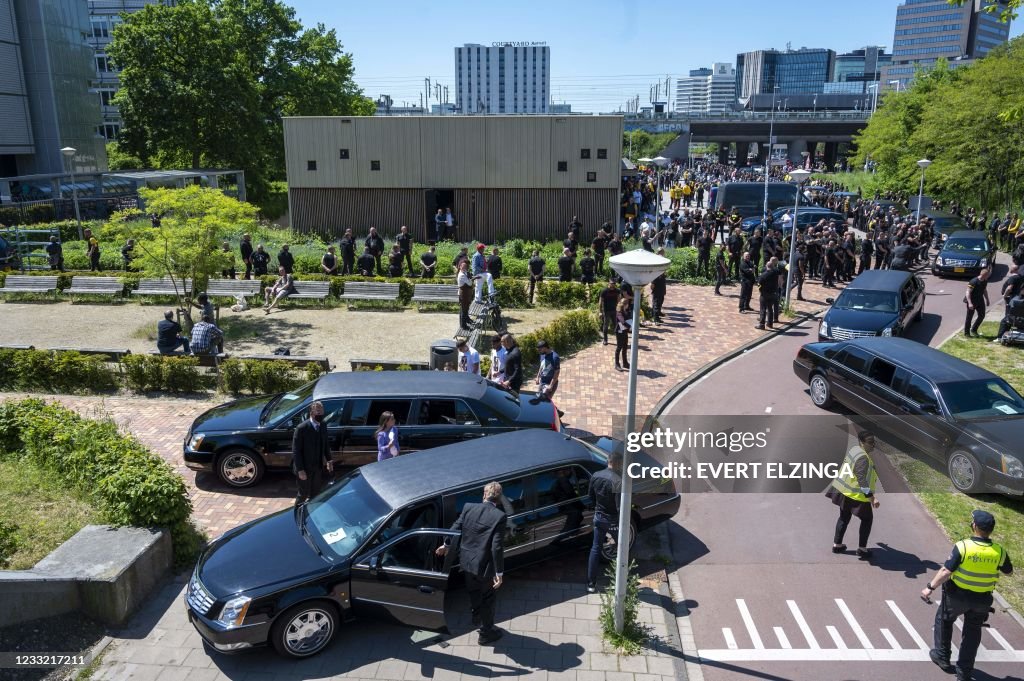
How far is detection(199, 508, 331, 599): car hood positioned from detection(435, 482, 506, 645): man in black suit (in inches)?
49.7

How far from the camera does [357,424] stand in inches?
383

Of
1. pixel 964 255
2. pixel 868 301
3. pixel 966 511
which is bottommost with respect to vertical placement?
pixel 966 511

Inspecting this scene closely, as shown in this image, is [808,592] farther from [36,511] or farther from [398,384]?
[36,511]

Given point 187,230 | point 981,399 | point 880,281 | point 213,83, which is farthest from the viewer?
point 213,83

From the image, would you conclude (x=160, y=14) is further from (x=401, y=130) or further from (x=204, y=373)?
(x=204, y=373)

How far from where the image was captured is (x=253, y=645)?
648 cm

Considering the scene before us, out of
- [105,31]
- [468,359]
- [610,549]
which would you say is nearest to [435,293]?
[468,359]

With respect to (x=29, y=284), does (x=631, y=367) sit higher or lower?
higher

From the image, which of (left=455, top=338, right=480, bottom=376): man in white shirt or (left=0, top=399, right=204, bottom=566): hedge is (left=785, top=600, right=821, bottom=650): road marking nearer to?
(left=455, top=338, right=480, bottom=376): man in white shirt

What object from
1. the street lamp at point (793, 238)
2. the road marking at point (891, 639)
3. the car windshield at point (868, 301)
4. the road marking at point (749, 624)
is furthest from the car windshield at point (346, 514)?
the street lamp at point (793, 238)

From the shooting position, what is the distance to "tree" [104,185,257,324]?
1623 centimetres

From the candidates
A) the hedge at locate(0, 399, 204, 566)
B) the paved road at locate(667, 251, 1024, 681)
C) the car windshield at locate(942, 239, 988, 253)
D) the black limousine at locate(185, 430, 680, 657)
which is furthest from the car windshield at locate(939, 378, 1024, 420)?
the car windshield at locate(942, 239, 988, 253)

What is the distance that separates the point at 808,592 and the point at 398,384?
5469 millimetres

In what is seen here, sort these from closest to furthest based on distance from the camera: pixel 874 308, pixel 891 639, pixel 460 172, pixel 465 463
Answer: pixel 891 639 → pixel 465 463 → pixel 874 308 → pixel 460 172
